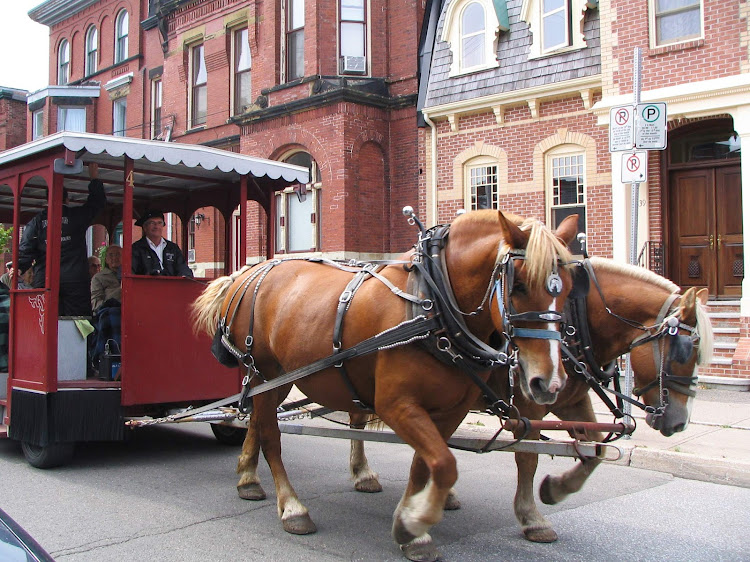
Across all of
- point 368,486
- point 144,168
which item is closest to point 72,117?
point 144,168

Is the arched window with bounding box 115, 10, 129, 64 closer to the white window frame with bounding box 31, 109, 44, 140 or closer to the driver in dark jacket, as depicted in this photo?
the white window frame with bounding box 31, 109, 44, 140

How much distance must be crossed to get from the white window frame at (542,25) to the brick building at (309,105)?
2873 millimetres

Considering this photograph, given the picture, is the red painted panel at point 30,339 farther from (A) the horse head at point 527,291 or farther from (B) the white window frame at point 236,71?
(B) the white window frame at point 236,71

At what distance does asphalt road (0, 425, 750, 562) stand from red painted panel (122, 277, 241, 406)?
700mm

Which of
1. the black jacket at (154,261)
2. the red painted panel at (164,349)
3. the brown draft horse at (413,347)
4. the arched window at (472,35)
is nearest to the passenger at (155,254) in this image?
the black jacket at (154,261)

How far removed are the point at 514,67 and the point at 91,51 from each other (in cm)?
1756

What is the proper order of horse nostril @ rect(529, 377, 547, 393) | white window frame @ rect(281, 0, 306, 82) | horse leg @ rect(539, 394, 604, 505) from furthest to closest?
white window frame @ rect(281, 0, 306, 82), horse leg @ rect(539, 394, 604, 505), horse nostril @ rect(529, 377, 547, 393)

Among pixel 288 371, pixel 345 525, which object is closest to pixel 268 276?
pixel 288 371

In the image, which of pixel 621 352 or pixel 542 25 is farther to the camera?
pixel 542 25

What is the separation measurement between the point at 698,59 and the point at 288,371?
958 cm

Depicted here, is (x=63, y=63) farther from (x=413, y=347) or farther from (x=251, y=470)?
(x=413, y=347)

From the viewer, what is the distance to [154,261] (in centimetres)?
705

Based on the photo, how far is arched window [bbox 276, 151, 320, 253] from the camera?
54.0ft

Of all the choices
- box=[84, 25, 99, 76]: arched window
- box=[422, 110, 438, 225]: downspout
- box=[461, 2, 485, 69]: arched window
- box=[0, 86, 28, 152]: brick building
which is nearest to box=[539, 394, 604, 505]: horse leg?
box=[422, 110, 438, 225]: downspout
